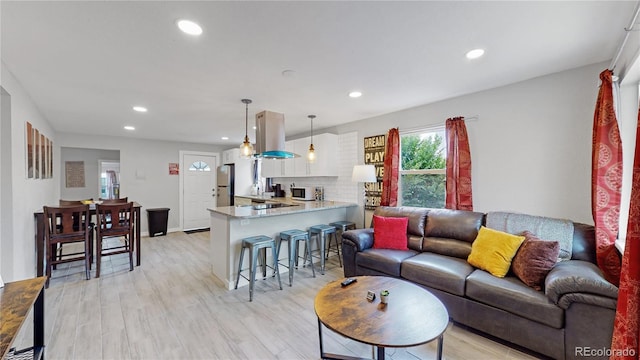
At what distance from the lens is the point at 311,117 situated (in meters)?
4.29

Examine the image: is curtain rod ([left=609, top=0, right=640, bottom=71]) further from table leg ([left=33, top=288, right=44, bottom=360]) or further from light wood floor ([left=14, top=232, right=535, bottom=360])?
table leg ([left=33, top=288, right=44, bottom=360])

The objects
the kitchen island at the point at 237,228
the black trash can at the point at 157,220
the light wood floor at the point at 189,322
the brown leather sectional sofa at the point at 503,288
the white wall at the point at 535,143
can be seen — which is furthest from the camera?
the black trash can at the point at 157,220

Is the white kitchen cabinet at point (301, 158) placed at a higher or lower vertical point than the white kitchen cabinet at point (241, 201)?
higher

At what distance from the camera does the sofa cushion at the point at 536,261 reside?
2072 mm

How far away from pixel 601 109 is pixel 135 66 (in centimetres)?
405

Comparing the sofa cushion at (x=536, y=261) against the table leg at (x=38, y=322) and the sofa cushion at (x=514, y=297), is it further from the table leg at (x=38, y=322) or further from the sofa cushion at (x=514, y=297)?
the table leg at (x=38, y=322)

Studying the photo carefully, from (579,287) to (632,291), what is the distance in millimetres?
766

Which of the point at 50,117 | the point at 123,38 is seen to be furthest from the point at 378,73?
the point at 50,117

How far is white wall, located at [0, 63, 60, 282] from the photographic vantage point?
7.57ft

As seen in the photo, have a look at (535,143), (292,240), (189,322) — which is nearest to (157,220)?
(292,240)

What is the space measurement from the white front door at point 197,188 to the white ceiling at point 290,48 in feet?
11.3

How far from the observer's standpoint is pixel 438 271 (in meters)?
2.45

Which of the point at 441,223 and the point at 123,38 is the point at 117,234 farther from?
the point at 441,223

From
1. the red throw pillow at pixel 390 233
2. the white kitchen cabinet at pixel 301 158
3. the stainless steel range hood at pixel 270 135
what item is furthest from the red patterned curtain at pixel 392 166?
the white kitchen cabinet at pixel 301 158
